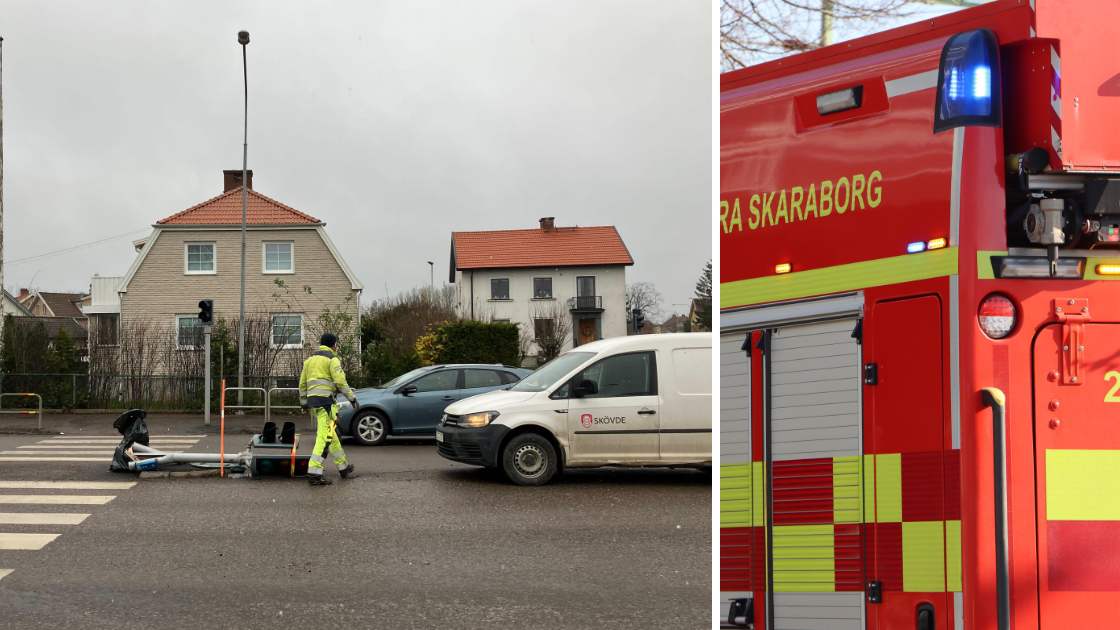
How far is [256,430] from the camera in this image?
19.8 meters

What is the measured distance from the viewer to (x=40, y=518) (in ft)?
29.7

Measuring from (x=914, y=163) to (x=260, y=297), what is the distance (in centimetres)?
3521

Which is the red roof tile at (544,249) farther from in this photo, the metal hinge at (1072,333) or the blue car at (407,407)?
the metal hinge at (1072,333)

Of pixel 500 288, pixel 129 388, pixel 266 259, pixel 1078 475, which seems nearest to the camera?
pixel 1078 475

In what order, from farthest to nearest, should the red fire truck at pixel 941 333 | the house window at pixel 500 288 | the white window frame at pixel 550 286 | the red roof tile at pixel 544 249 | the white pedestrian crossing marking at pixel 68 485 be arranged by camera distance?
the house window at pixel 500 288 → the white window frame at pixel 550 286 → the red roof tile at pixel 544 249 → the white pedestrian crossing marking at pixel 68 485 → the red fire truck at pixel 941 333

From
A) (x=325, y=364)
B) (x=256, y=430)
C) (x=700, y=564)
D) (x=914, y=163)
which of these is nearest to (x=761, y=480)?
(x=914, y=163)

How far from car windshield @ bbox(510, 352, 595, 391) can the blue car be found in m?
4.31

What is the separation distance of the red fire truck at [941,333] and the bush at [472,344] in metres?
24.6

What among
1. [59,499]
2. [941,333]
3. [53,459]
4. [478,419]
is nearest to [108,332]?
[53,459]

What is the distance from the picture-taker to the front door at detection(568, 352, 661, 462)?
10703mm

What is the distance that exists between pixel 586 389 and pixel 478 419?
1.26 m

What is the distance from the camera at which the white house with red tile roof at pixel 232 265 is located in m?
36.0

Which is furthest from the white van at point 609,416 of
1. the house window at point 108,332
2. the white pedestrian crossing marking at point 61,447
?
the house window at point 108,332

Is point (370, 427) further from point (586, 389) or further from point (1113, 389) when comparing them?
point (1113, 389)
